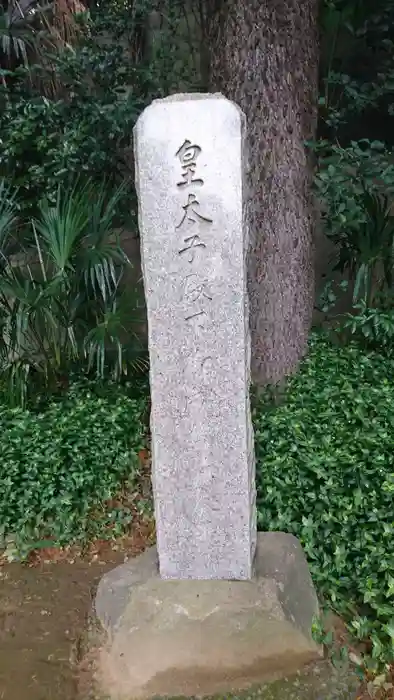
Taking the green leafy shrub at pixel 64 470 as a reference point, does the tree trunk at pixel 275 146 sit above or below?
above

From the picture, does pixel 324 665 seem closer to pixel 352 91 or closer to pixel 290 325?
pixel 290 325

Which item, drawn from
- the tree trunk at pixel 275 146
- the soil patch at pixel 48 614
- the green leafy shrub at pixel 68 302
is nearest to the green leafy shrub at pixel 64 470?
the soil patch at pixel 48 614

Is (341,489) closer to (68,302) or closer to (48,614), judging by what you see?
(48,614)

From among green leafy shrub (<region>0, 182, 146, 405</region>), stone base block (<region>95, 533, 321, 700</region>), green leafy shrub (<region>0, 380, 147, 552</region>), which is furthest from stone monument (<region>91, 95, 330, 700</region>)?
green leafy shrub (<region>0, 182, 146, 405</region>)

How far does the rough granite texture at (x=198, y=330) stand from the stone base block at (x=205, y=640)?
0.11m

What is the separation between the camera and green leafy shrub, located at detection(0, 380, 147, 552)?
Result: 300cm

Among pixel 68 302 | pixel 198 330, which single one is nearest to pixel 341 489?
pixel 198 330

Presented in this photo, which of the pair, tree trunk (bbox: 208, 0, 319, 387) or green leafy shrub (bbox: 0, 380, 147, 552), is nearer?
green leafy shrub (bbox: 0, 380, 147, 552)

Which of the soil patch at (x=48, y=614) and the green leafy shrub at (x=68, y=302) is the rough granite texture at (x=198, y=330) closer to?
the soil patch at (x=48, y=614)

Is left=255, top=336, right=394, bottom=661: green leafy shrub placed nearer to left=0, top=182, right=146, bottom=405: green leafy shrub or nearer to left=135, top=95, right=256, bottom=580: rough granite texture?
left=135, top=95, right=256, bottom=580: rough granite texture

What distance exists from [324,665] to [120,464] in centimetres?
136

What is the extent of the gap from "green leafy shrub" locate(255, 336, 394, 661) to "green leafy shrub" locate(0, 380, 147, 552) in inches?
29.0

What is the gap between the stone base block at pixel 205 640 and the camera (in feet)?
6.97

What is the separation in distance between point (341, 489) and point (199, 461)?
0.74 metres
